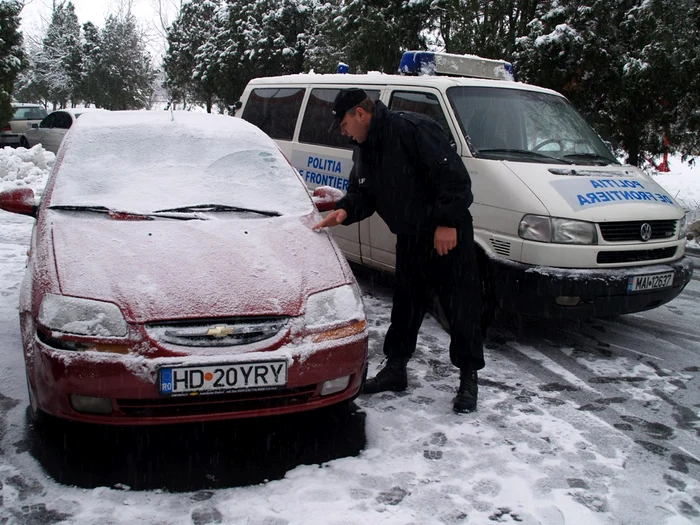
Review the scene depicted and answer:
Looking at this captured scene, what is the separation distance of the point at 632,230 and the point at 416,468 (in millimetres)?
2522

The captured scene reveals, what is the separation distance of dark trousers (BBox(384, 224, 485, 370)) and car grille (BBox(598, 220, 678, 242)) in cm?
125

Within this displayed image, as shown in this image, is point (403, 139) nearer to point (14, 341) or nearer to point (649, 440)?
point (649, 440)

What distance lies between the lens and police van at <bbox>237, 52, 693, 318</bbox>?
15.2 ft

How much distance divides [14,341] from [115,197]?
1570 millimetres

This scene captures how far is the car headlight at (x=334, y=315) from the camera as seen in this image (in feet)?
10.6

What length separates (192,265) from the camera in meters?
3.34

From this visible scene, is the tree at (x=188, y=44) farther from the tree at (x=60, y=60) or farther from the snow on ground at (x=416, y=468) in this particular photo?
the snow on ground at (x=416, y=468)

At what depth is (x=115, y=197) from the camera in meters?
3.90

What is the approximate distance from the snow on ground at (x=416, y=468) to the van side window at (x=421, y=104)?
2038 millimetres

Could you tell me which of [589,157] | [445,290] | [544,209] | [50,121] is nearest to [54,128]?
[50,121]

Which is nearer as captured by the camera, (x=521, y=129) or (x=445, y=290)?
(x=445, y=290)

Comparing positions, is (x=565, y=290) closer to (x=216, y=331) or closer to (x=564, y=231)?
(x=564, y=231)

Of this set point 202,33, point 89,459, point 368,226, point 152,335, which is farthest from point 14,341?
point 202,33

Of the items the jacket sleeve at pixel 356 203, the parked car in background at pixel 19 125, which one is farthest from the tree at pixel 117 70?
the jacket sleeve at pixel 356 203
